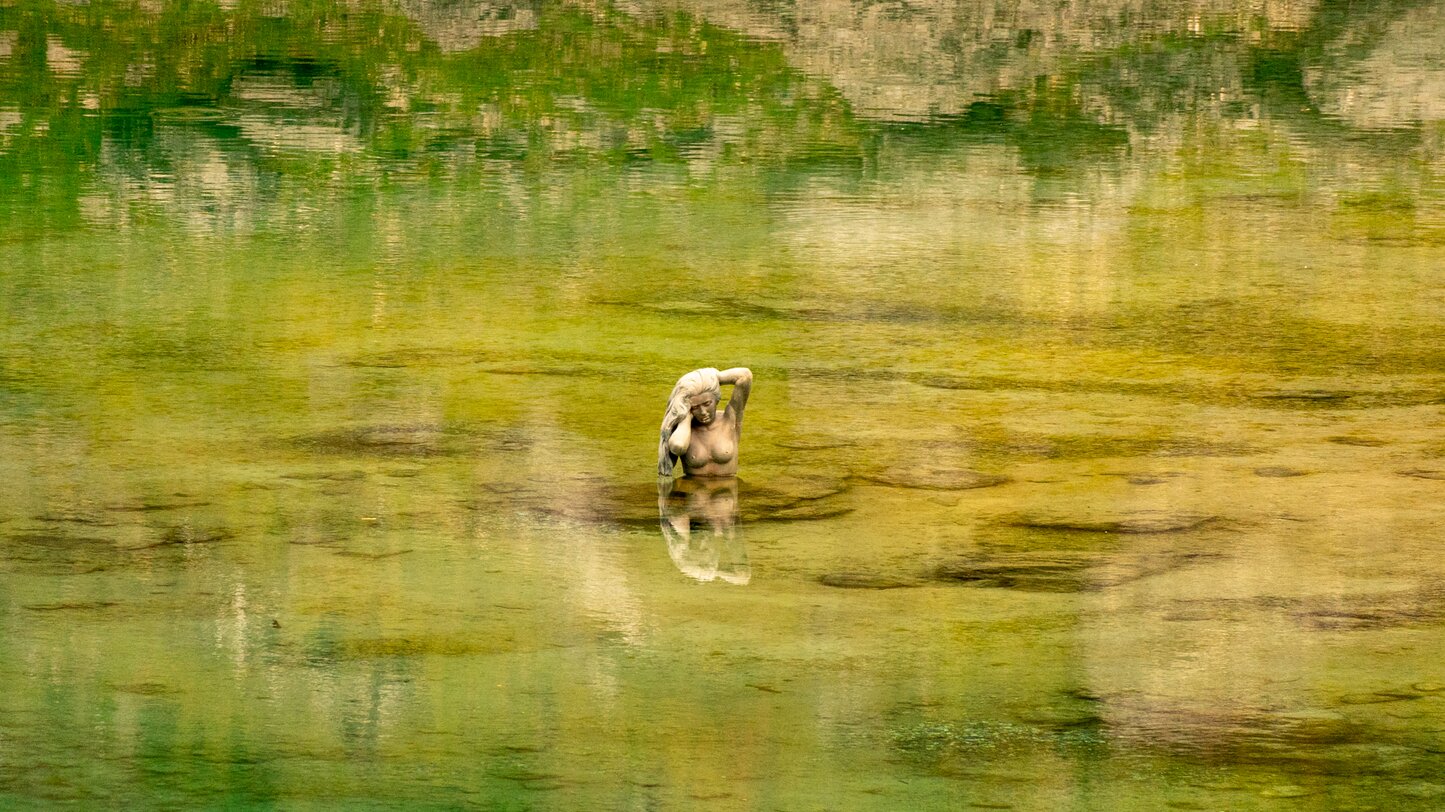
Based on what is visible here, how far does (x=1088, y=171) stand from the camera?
10.8m

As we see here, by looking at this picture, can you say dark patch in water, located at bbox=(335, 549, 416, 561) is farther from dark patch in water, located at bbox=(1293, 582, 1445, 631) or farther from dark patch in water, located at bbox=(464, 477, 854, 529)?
dark patch in water, located at bbox=(1293, 582, 1445, 631)

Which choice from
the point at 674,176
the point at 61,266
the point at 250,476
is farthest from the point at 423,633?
the point at 674,176

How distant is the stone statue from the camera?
5750 millimetres

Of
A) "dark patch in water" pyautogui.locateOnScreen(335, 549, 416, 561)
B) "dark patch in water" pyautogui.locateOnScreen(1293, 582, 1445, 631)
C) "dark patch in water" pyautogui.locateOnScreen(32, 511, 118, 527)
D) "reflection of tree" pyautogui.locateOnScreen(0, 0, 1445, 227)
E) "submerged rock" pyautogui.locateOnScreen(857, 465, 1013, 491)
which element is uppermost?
"reflection of tree" pyautogui.locateOnScreen(0, 0, 1445, 227)

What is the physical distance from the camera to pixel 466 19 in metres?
15.7

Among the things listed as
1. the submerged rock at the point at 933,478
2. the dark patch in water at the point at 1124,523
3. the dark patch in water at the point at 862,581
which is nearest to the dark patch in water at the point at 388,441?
the submerged rock at the point at 933,478

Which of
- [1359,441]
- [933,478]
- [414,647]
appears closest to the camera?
[414,647]

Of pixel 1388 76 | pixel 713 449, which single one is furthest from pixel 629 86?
pixel 713 449

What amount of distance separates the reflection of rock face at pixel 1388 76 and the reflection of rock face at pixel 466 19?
562 centimetres

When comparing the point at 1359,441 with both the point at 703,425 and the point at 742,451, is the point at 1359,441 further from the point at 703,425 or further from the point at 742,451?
the point at 703,425

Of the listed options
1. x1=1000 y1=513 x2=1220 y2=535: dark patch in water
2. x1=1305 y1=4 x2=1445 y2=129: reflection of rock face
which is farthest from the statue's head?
x1=1305 y1=4 x2=1445 y2=129: reflection of rock face

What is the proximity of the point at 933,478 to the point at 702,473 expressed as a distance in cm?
66

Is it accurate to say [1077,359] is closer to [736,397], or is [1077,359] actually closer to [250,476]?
[736,397]

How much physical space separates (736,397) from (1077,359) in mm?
1920
